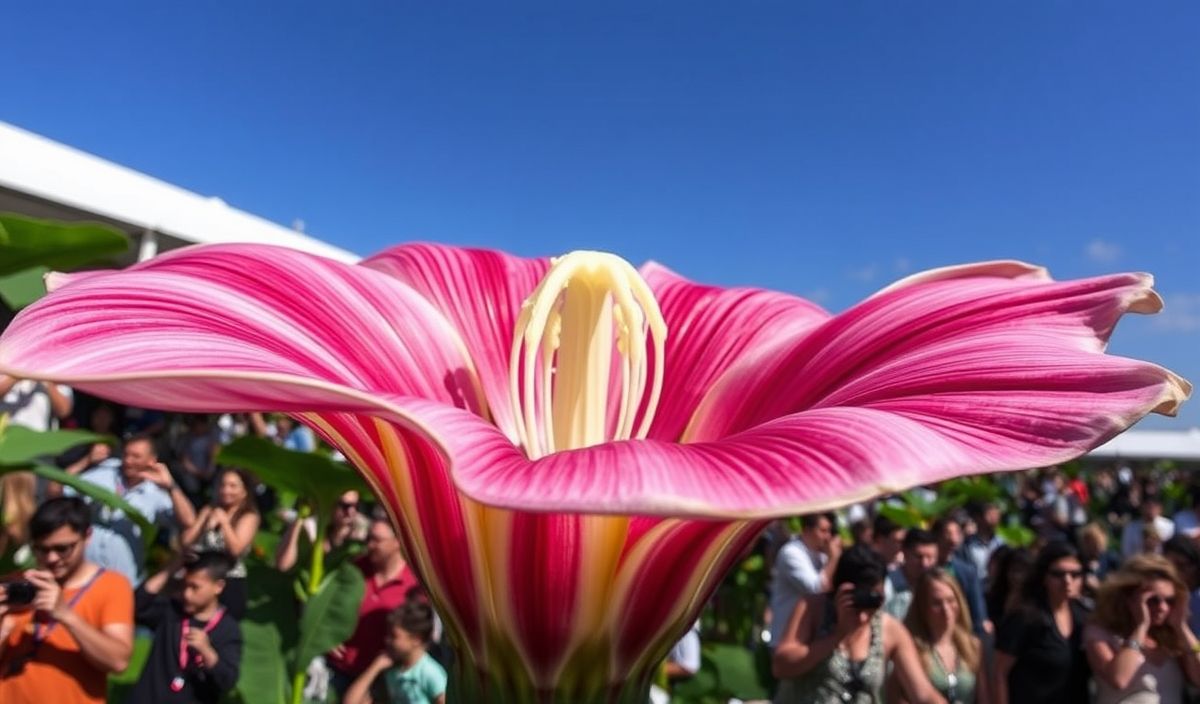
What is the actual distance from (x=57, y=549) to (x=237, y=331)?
75.4 inches

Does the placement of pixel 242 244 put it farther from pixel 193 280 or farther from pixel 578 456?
pixel 578 456

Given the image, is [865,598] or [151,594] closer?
[865,598]

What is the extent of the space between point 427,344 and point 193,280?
0.66 feet

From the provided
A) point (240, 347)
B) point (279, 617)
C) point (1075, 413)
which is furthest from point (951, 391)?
point (279, 617)

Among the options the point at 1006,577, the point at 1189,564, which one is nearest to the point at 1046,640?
the point at 1006,577

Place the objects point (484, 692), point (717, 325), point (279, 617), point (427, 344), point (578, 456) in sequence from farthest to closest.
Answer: point (279, 617) < point (717, 325) < point (427, 344) < point (484, 692) < point (578, 456)

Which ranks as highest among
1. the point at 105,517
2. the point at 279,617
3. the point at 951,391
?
the point at 951,391

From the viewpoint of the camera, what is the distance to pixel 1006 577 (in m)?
3.54

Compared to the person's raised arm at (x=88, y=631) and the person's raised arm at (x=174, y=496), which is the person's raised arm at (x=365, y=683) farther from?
the person's raised arm at (x=174, y=496)

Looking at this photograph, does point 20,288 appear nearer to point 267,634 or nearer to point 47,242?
point 47,242

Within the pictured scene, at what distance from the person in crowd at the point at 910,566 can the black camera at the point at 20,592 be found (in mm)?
2695

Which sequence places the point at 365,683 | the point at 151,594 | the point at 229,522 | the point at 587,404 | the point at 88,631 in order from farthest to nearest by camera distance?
the point at 229,522
the point at 151,594
the point at 365,683
the point at 88,631
the point at 587,404

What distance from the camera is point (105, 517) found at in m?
2.75

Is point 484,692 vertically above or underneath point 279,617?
above
